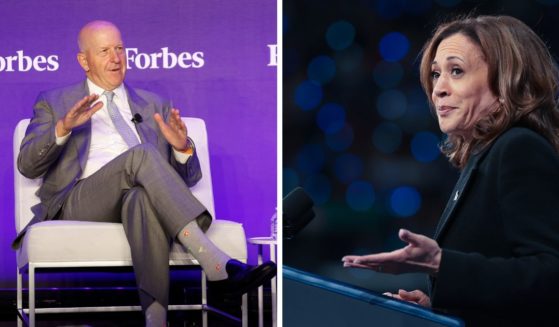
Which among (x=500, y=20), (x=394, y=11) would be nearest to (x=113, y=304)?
(x=394, y=11)

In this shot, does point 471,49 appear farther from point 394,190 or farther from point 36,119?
point 36,119

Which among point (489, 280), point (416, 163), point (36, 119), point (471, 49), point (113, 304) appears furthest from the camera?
point (113, 304)

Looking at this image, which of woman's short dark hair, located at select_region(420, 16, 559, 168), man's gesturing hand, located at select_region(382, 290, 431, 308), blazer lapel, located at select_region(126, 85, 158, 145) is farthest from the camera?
blazer lapel, located at select_region(126, 85, 158, 145)

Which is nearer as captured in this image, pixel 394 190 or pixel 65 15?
pixel 394 190

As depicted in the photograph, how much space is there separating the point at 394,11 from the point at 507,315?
1.04m

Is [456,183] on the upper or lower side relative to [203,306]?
upper

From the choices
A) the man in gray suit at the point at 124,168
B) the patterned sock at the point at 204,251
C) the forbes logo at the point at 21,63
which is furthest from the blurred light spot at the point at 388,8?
Answer: the forbes logo at the point at 21,63

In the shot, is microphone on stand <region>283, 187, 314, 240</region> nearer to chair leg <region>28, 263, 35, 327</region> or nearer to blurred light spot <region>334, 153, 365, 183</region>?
blurred light spot <region>334, 153, 365, 183</region>

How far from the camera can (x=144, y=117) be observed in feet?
12.6

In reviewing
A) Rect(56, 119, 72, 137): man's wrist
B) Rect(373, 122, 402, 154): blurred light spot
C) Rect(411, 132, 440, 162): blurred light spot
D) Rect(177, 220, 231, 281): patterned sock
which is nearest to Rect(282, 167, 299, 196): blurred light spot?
Rect(373, 122, 402, 154): blurred light spot

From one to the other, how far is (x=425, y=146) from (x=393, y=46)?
13.4 inches

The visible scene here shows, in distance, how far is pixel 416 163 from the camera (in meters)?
2.56

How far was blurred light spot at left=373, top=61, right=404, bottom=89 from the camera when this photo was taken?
A: 8.44ft

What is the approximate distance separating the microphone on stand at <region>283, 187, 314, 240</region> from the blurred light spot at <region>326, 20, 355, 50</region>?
0.49 m
